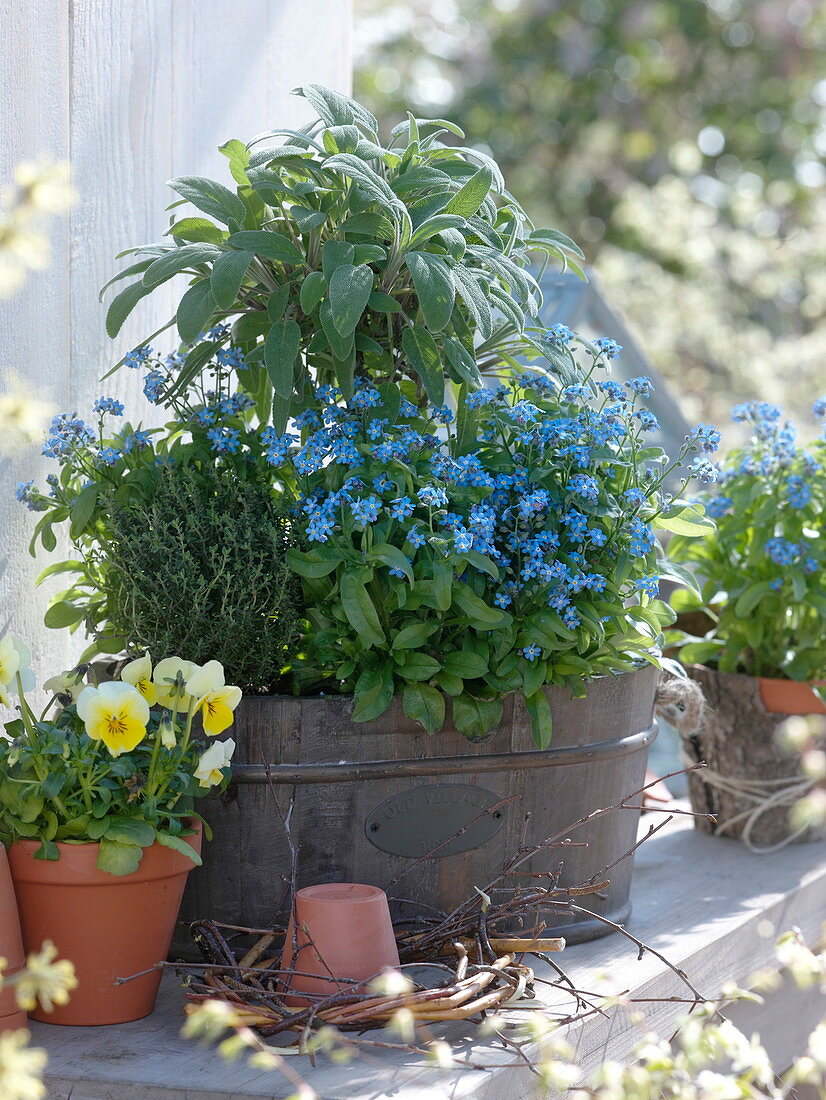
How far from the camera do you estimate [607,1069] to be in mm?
739

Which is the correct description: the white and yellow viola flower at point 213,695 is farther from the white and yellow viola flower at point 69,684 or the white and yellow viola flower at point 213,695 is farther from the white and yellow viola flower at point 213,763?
the white and yellow viola flower at point 69,684

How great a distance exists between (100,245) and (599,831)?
977 mm

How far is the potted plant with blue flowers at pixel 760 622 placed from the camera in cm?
164

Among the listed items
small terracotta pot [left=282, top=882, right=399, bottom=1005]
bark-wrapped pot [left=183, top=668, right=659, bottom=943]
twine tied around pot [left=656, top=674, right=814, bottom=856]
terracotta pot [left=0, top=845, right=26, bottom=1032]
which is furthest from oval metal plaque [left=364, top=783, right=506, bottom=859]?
twine tied around pot [left=656, top=674, right=814, bottom=856]

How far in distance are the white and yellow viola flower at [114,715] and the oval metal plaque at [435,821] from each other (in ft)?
0.98

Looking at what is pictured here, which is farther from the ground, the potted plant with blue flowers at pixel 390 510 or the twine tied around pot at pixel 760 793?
the potted plant with blue flowers at pixel 390 510

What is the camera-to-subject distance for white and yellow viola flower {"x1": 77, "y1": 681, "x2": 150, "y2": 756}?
99 cm

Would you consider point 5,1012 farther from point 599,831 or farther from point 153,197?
point 153,197

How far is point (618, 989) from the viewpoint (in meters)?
1.16

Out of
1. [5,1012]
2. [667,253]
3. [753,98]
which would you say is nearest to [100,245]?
[5,1012]

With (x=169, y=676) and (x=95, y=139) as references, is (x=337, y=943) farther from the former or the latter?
(x=95, y=139)

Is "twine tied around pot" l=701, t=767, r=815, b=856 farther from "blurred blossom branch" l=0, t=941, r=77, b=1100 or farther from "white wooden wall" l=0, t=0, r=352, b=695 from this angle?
"blurred blossom branch" l=0, t=941, r=77, b=1100

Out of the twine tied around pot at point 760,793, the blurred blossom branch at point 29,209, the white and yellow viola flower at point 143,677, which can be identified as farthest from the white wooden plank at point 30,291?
the twine tied around pot at point 760,793

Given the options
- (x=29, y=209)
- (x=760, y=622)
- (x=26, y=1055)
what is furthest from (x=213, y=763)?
(x=760, y=622)
